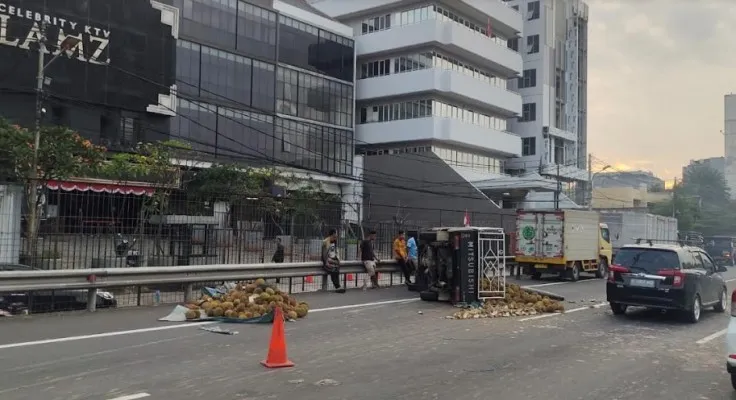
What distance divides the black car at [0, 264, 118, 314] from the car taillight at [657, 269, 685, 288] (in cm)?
1111

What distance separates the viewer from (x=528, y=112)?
71.0m

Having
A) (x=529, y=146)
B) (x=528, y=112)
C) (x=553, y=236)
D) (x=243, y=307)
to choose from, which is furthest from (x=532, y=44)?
(x=243, y=307)

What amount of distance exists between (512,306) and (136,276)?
7960 mm

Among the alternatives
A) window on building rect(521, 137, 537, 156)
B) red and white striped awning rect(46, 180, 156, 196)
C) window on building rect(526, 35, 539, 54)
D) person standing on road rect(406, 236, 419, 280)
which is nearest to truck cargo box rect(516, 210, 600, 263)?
person standing on road rect(406, 236, 419, 280)

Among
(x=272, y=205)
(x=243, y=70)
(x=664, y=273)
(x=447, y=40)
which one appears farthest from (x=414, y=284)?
(x=447, y=40)

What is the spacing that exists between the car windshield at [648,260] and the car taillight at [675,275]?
0.34 ft

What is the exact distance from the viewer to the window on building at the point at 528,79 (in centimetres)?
7156

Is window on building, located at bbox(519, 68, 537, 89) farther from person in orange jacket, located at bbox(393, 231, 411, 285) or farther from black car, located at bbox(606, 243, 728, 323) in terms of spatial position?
black car, located at bbox(606, 243, 728, 323)

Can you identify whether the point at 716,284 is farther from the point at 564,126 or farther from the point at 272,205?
the point at 564,126

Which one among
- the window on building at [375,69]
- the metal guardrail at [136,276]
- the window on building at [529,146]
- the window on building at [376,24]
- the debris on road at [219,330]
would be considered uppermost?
the window on building at [376,24]

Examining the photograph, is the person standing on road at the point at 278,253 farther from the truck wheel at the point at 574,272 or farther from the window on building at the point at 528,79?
the window on building at the point at 528,79

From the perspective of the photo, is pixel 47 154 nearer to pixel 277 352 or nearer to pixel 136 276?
pixel 136 276

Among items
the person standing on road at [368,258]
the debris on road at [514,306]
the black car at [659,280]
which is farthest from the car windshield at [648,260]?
the person standing on road at [368,258]

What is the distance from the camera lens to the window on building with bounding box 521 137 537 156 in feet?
229
